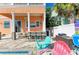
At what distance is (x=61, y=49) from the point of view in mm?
4898

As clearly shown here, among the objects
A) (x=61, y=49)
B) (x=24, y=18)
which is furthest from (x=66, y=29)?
(x=24, y=18)

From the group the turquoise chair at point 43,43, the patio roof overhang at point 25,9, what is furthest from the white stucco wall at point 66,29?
the patio roof overhang at point 25,9

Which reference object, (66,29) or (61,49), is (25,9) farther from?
(61,49)

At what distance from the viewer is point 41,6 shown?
4.82 m

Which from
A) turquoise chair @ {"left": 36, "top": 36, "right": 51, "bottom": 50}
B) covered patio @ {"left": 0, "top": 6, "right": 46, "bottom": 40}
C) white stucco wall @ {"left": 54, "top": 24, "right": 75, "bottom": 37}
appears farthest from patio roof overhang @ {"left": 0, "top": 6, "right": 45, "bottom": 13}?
turquoise chair @ {"left": 36, "top": 36, "right": 51, "bottom": 50}

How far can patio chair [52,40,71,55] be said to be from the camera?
4.88 m

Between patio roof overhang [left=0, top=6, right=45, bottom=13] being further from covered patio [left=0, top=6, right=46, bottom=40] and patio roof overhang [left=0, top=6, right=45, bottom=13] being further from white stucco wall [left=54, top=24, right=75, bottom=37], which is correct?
white stucco wall [left=54, top=24, right=75, bottom=37]

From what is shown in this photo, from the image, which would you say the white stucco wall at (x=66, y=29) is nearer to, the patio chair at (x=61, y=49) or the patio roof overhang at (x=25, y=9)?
the patio chair at (x=61, y=49)

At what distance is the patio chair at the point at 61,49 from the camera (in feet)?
16.0

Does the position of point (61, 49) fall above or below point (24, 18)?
below

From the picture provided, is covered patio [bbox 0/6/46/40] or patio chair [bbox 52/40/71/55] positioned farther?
patio chair [bbox 52/40/71/55]

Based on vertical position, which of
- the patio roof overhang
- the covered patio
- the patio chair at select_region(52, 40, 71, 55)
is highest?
the patio roof overhang
